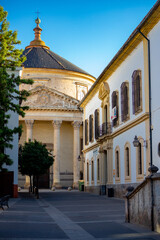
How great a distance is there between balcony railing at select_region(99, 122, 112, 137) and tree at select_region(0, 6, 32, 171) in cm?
1436

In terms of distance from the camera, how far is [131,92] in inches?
1099

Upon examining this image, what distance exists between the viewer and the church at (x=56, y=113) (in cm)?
5772

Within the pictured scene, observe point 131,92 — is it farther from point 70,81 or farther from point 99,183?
point 70,81

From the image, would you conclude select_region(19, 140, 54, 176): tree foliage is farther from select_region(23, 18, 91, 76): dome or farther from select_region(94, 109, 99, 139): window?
select_region(23, 18, 91, 76): dome

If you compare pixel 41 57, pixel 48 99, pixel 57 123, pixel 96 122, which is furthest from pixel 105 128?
pixel 41 57

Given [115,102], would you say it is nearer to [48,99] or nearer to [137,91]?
[137,91]

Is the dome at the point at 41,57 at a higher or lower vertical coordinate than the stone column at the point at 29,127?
higher

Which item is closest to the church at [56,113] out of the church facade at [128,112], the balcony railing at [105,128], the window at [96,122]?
the church facade at [128,112]

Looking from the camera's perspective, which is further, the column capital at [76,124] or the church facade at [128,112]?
the column capital at [76,124]

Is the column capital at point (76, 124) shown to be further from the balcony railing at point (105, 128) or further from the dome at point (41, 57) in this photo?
the balcony railing at point (105, 128)

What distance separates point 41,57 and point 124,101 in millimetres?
40268

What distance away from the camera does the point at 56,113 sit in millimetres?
58281

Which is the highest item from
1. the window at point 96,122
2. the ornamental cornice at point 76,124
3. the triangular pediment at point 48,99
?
the triangular pediment at point 48,99

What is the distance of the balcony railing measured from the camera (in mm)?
34284
